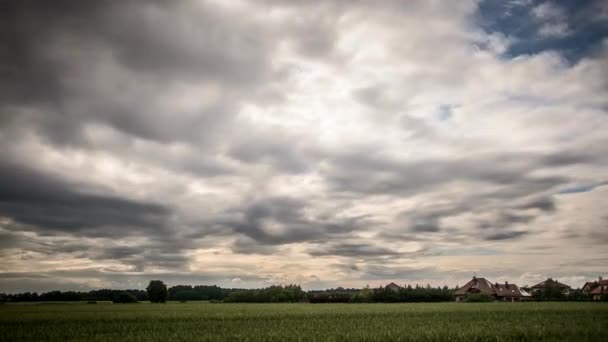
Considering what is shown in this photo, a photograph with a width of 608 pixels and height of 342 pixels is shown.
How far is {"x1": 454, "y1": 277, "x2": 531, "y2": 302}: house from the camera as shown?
398 feet

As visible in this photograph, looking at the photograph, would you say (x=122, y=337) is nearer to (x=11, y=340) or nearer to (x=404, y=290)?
(x=11, y=340)

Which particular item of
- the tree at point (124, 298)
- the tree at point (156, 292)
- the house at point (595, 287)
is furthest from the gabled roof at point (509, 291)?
the tree at point (124, 298)

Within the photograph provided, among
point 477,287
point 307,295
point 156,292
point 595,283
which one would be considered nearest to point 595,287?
point 595,283

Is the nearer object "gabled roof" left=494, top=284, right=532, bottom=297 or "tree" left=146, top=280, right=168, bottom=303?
"gabled roof" left=494, top=284, right=532, bottom=297

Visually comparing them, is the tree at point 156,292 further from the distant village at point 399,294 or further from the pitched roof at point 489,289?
the pitched roof at point 489,289

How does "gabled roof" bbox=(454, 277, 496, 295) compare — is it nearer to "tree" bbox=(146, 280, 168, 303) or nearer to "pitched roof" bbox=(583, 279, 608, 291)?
"pitched roof" bbox=(583, 279, 608, 291)

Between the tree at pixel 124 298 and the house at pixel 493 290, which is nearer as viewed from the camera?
the tree at pixel 124 298

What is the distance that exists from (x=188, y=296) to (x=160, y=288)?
5459cm

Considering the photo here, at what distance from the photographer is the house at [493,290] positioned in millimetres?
121438

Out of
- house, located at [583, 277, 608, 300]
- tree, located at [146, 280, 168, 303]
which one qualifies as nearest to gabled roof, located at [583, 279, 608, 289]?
house, located at [583, 277, 608, 300]

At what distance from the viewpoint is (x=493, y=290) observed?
403 ft

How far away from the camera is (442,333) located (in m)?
21.3

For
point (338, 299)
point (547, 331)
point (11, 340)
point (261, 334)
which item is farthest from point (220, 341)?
point (338, 299)

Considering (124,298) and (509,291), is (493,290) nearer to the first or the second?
(509,291)
